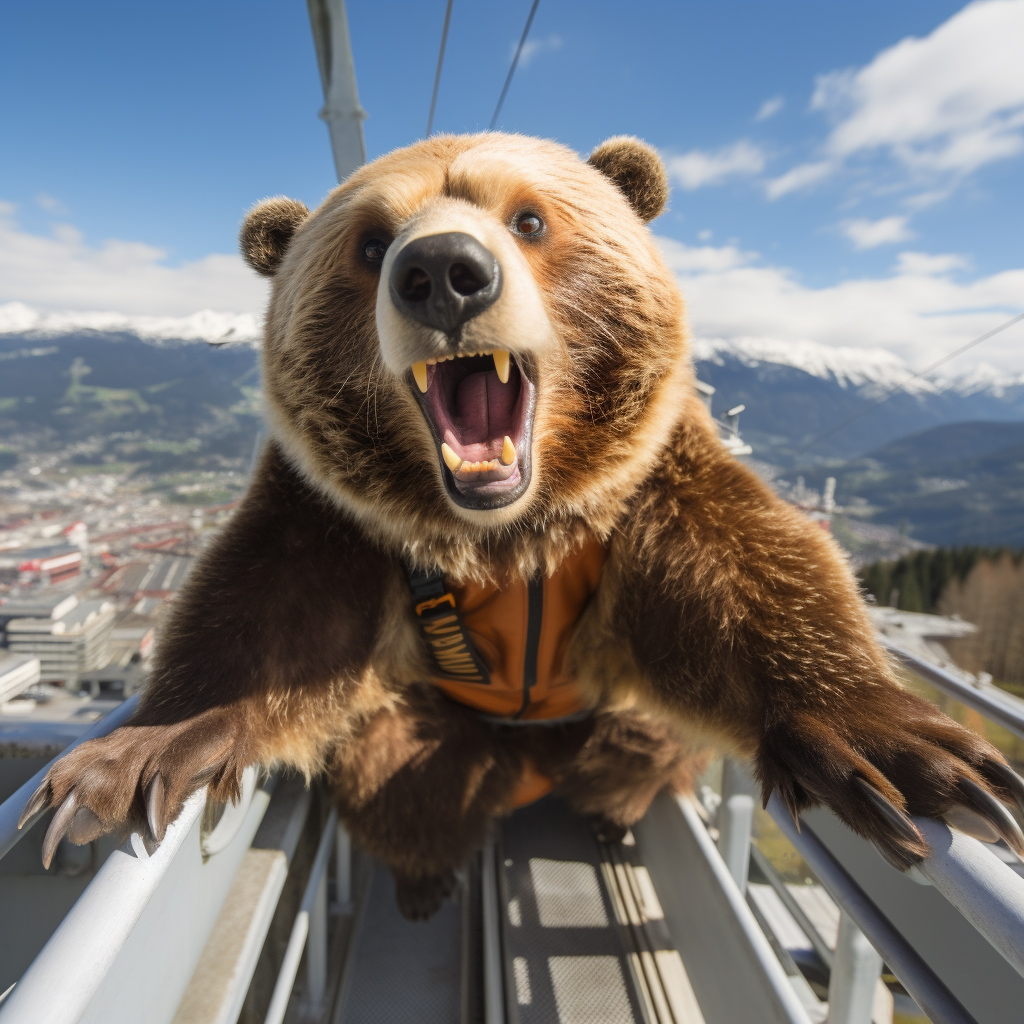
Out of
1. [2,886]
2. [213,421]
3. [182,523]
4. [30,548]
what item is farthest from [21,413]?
[2,886]

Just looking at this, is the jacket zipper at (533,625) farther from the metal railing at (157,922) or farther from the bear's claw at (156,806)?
the bear's claw at (156,806)

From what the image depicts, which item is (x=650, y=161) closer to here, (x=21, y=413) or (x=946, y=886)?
(x=946, y=886)

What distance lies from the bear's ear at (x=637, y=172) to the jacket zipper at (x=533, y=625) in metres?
1.11

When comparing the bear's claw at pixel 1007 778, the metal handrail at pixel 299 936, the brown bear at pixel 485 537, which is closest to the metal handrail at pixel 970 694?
the brown bear at pixel 485 537

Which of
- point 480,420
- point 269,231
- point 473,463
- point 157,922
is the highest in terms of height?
point 269,231

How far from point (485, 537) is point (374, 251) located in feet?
2.43

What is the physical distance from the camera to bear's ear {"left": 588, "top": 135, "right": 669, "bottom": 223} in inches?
70.1

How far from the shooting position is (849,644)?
1435mm

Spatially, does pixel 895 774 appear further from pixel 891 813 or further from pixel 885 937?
pixel 885 937

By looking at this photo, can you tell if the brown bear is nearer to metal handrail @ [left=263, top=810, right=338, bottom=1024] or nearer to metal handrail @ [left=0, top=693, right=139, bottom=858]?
metal handrail @ [left=0, top=693, right=139, bottom=858]

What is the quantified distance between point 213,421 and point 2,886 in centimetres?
2081

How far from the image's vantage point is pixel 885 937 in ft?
3.12

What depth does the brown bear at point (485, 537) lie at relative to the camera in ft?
4.12

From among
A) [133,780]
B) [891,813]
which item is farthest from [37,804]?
[891,813]
